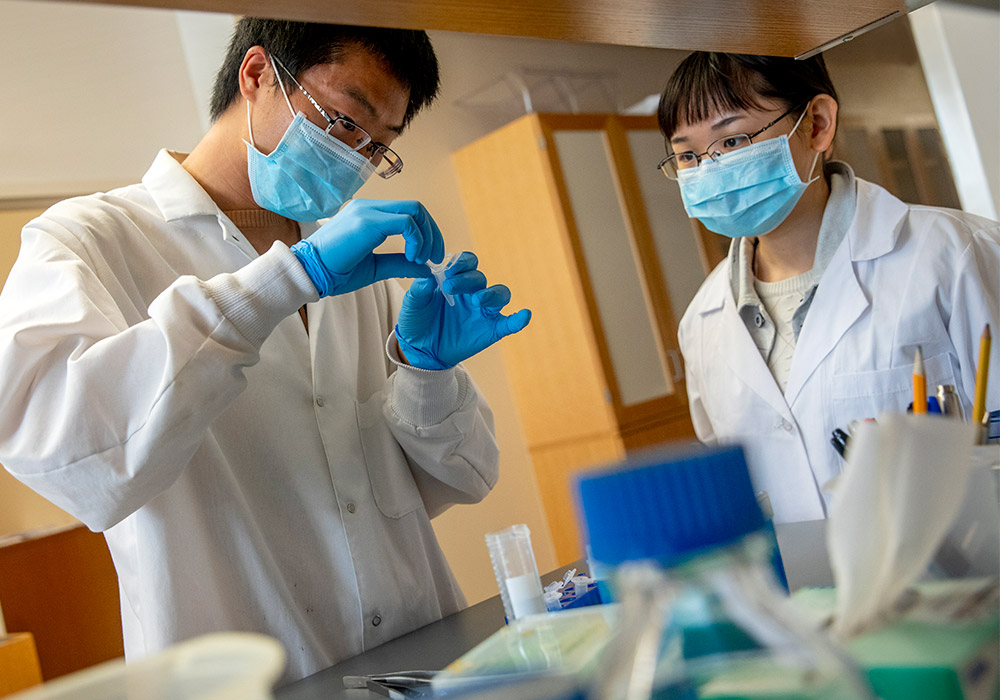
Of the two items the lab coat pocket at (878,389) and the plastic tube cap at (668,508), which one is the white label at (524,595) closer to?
the plastic tube cap at (668,508)

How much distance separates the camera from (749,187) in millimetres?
1665

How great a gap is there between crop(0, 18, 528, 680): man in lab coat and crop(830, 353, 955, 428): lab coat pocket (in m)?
0.63

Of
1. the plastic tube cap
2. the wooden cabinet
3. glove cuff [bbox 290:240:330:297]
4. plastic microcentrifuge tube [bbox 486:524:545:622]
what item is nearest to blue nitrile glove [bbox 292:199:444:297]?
glove cuff [bbox 290:240:330:297]

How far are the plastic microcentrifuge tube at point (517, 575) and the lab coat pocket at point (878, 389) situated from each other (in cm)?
87

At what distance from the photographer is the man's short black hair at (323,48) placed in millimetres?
1326

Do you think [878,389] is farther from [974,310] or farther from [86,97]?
[86,97]

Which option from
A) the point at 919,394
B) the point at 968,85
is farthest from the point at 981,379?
the point at 968,85

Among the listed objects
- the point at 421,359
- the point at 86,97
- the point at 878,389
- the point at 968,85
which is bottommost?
the point at 878,389

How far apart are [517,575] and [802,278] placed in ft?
3.56

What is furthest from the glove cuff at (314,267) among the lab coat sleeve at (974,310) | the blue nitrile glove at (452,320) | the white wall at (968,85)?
the white wall at (968,85)

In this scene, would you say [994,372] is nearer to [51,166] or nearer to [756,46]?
[756,46]

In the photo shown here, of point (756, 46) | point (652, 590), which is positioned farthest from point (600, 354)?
point (652, 590)

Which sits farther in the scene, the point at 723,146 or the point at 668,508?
the point at 723,146

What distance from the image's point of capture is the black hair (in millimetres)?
1651
